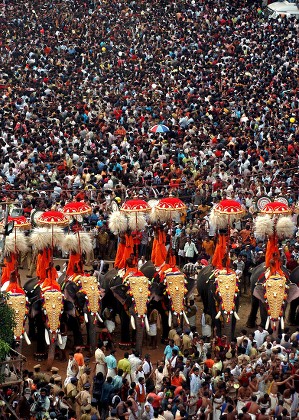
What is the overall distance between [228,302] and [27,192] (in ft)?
25.2

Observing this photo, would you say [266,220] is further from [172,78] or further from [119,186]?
[172,78]

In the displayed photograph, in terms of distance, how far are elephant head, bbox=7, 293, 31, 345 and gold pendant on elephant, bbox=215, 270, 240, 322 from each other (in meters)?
3.54

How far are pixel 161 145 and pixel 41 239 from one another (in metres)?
11.1

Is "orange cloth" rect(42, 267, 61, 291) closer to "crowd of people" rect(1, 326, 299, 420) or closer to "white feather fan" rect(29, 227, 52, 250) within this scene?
"white feather fan" rect(29, 227, 52, 250)

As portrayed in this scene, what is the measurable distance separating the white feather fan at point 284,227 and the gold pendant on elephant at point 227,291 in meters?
1.14

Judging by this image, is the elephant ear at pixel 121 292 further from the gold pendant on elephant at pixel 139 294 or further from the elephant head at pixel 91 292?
the elephant head at pixel 91 292

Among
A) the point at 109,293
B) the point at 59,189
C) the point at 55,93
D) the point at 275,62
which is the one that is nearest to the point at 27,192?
the point at 59,189

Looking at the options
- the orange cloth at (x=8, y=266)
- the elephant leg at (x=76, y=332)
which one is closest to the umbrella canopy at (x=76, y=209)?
the orange cloth at (x=8, y=266)

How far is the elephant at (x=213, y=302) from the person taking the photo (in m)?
28.8

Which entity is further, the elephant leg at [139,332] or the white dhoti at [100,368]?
the elephant leg at [139,332]

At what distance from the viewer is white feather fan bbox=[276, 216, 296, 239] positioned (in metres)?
28.9

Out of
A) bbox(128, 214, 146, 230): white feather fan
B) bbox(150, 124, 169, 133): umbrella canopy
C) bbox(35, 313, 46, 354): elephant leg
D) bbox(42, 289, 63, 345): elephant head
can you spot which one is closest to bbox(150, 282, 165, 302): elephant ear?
bbox(128, 214, 146, 230): white feather fan

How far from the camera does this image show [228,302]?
28766mm

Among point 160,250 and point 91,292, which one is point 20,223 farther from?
point 160,250
